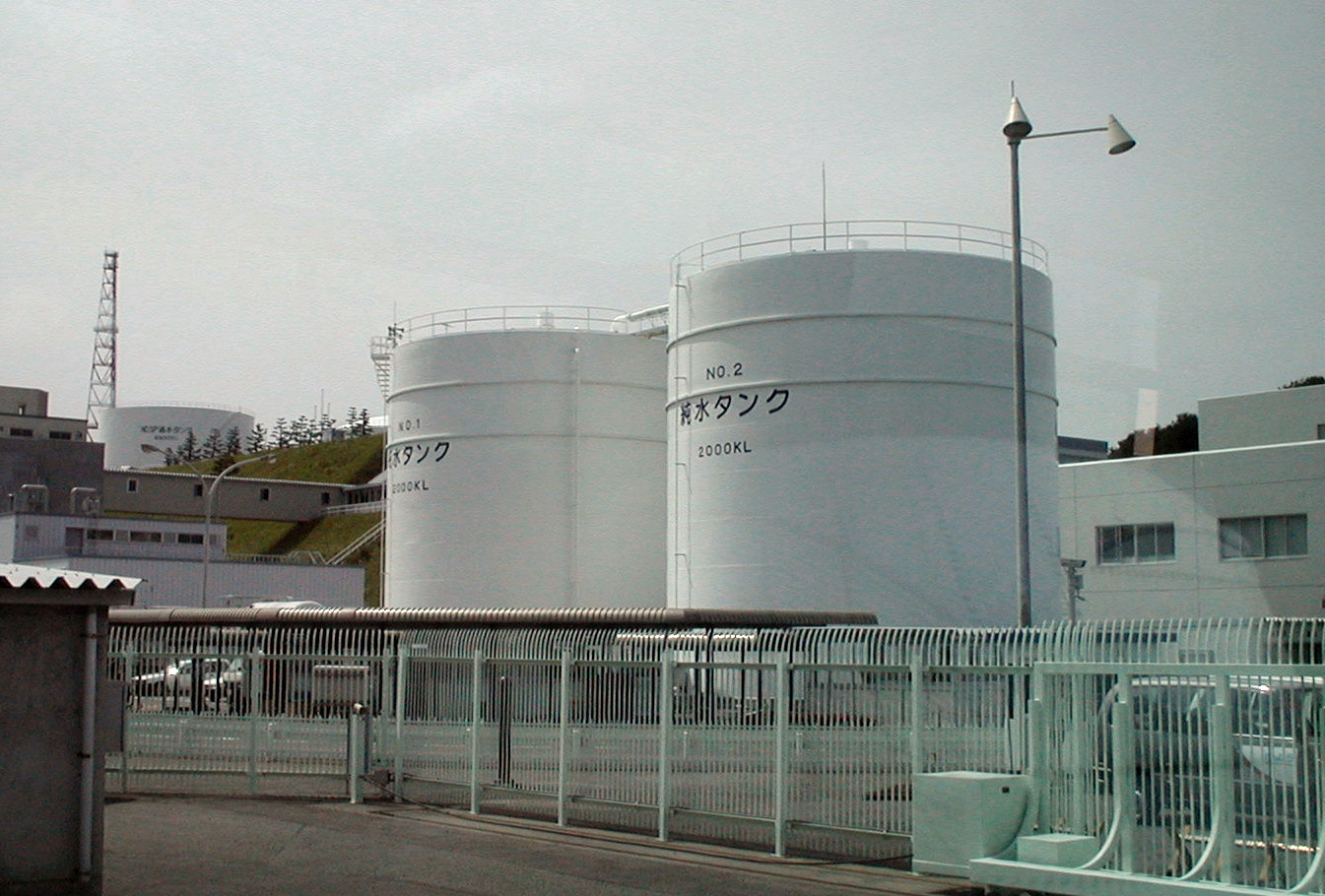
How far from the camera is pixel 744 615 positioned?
94.9 feet

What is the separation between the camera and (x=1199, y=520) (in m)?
37.1

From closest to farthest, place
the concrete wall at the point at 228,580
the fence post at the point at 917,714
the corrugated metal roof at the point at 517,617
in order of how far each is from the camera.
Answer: the fence post at the point at 917,714 < the corrugated metal roof at the point at 517,617 < the concrete wall at the point at 228,580

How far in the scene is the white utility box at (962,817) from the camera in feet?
40.7

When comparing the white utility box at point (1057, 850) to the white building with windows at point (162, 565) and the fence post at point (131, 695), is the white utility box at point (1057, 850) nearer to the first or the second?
the fence post at point (131, 695)

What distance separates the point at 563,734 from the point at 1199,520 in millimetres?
25051

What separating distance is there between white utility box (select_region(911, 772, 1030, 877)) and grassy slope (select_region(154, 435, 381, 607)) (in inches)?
2235

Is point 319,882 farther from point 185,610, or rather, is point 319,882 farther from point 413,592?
point 413,592

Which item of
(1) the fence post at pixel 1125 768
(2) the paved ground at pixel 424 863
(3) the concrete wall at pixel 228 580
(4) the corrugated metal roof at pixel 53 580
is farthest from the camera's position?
(3) the concrete wall at pixel 228 580

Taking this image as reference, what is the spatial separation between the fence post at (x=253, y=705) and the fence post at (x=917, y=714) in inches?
390

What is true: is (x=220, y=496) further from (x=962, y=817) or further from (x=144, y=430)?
(x=962, y=817)

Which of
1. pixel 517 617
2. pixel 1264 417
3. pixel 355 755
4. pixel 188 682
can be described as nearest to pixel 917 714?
pixel 355 755

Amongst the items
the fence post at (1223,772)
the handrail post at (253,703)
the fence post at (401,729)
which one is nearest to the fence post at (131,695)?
the handrail post at (253,703)

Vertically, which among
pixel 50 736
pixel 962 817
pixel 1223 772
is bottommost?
pixel 962 817

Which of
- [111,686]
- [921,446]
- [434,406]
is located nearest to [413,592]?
[434,406]
